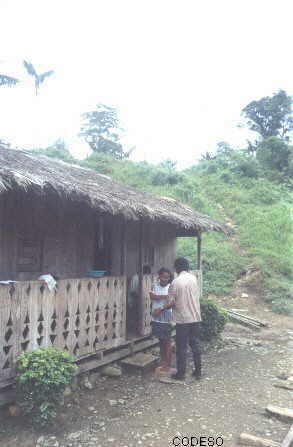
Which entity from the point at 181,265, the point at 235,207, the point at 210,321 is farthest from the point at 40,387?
the point at 235,207

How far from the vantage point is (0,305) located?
4496 millimetres

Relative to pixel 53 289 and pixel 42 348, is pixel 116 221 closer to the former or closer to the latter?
pixel 53 289

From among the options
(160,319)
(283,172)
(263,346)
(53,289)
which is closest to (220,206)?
(283,172)

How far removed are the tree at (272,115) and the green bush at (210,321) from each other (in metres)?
28.7

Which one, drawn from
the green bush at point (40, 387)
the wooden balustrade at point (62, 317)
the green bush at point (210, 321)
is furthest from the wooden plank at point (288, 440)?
the green bush at point (210, 321)

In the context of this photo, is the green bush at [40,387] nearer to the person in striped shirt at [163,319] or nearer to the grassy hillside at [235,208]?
the person in striped shirt at [163,319]

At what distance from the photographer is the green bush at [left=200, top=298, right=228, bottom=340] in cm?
899

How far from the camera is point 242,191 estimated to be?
81.1ft

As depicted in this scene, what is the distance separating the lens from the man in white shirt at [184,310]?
6027 millimetres

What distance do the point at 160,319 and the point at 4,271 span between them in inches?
105

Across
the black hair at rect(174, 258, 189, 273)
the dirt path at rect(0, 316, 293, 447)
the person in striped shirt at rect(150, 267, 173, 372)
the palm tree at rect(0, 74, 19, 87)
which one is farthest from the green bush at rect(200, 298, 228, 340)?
the palm tree at rect(0, 74, 19, 87)

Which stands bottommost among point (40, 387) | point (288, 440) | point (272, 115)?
point (288, 440)

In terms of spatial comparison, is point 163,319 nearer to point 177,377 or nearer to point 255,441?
point 177,377

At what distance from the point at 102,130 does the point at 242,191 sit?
55.8ft
